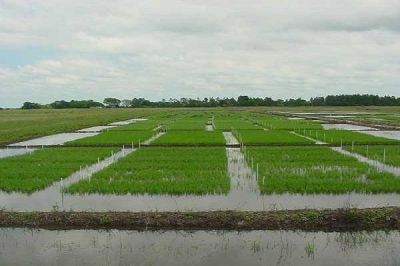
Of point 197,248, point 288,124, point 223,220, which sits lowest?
point 197,248

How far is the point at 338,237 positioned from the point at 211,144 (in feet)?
42.3

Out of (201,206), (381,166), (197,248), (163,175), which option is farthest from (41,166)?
(381,166)

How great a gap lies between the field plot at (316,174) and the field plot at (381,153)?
0.94 meters

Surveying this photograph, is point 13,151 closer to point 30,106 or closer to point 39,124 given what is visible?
point 39,124

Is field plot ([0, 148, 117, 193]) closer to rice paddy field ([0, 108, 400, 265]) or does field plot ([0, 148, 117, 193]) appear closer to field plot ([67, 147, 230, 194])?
rice paddy field ([0, 108, 400, 265])

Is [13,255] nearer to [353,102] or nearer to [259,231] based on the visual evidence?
[259,231]

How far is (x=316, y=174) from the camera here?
1150 cm

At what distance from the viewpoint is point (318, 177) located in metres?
11.1

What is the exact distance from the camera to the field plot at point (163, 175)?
32.3 ft

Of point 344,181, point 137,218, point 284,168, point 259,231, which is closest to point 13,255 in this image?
point 137,218

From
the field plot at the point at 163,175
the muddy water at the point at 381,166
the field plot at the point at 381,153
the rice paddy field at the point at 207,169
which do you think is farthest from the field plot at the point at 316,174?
the field plot at the point at 163,175

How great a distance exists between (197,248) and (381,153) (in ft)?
37.8

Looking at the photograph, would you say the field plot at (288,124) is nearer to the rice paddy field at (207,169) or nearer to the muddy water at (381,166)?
the rice paddy field at (207,169)

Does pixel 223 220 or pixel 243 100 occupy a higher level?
pixel 243 100
